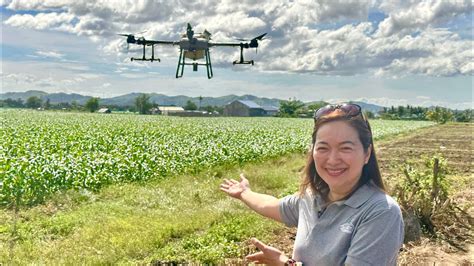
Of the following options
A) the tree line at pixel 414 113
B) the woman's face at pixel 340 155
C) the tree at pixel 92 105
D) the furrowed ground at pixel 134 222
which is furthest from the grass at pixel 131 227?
the tree at pixel 92 105

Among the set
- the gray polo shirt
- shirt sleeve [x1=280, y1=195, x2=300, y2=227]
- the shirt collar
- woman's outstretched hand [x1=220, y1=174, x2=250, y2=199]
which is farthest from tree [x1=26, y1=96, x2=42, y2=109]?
the shirt collar

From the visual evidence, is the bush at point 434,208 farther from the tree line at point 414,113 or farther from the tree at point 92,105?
the tree at point 92,105

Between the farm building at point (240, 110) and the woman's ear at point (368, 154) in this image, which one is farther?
the farm building at point (240, 110)

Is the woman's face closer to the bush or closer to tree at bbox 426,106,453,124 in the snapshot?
the bush

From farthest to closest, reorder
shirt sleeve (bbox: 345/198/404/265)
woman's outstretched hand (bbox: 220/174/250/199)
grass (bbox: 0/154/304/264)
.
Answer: grass (bbox: 0/154/304/264), woman's outstretched hand (bbox: 220/174/250/199), shirt sleeve (bbox: 345/198/404/265)

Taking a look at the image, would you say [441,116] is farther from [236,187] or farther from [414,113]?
[236,187]

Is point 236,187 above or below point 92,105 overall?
above

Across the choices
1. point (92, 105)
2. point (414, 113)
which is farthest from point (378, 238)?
point (414, 113)

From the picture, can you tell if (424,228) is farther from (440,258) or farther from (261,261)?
(261,261)
